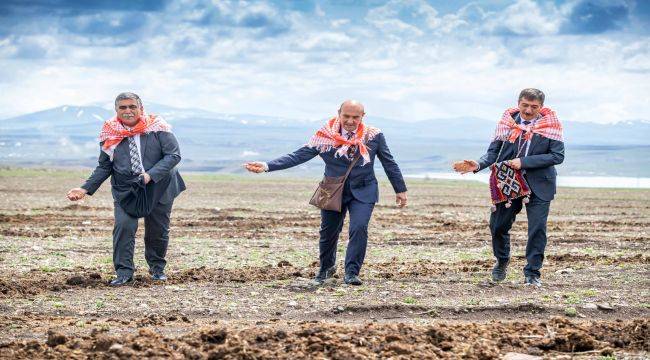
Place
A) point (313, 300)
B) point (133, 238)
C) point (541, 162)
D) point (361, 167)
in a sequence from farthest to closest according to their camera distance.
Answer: point (133, 238) < point (361, 167) < point (541, 162) < point (313, 300)

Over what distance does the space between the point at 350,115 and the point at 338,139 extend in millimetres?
302

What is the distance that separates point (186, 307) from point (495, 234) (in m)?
3.95

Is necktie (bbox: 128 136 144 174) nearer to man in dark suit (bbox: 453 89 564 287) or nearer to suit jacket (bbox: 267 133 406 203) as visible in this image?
suit jacket (bbox: 267 133 406 203)

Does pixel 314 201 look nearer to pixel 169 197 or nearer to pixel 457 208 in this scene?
pixel 169 197

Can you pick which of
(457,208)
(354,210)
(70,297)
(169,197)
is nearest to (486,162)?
(354,210)

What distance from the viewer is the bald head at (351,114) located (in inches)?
475

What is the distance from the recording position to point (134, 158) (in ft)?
40.7

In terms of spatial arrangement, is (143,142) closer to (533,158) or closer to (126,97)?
(126,97)

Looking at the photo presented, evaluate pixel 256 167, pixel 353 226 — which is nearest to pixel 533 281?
pixel 353 226

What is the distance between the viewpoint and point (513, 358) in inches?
312

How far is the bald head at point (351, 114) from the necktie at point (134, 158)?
230 cm

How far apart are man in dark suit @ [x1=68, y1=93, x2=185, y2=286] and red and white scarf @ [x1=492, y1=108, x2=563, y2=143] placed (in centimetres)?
367

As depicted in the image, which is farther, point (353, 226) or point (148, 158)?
point (148, 158)

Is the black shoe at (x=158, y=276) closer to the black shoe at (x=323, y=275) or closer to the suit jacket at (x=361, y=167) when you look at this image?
the black shoe at (x=323, y=275)
